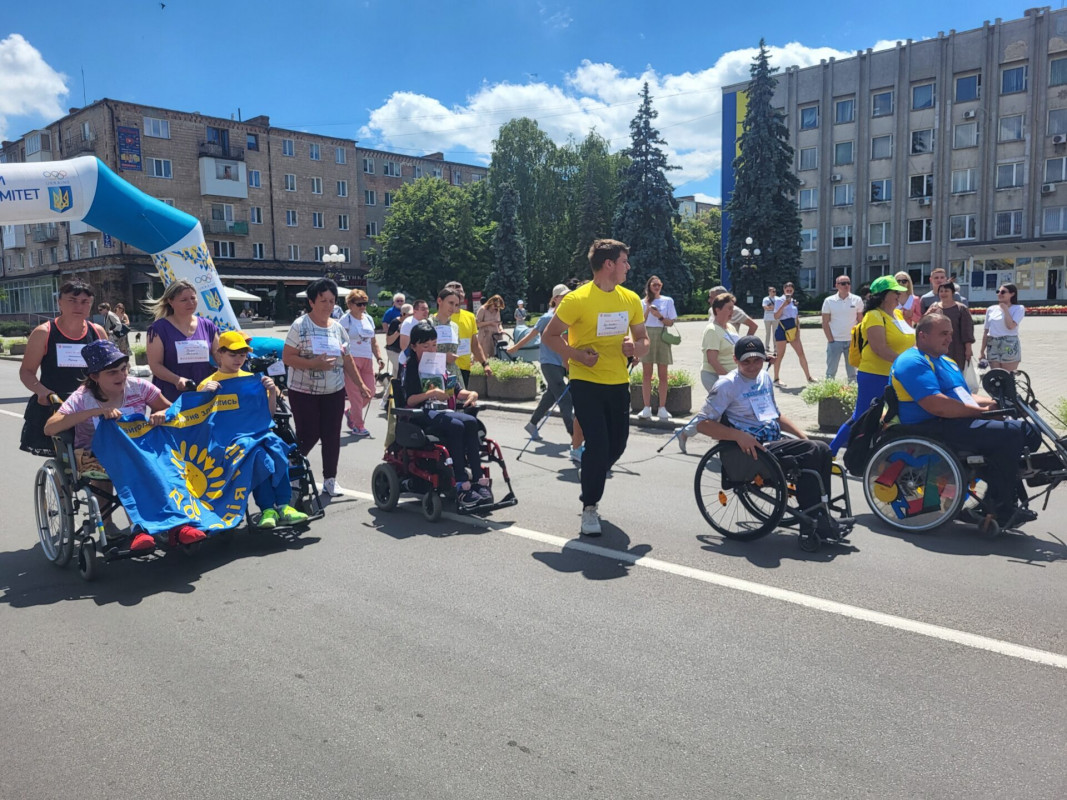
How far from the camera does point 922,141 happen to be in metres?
53.3

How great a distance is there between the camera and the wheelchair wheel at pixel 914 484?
5.65 m

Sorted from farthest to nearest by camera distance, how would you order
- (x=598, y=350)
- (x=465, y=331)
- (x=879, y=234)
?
1. (x=879, y=234)
2. (x=465, y=331)
3. (x=598, y=350)

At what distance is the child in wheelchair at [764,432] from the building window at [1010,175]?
5447cm

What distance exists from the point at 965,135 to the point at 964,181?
286 cm

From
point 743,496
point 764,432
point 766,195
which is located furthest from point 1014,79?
point 743,496

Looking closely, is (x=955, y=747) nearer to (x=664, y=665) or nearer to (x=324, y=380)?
(x=664, y=665)

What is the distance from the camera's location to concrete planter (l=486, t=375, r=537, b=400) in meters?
14.2

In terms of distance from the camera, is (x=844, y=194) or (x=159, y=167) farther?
(x=159, y=167)

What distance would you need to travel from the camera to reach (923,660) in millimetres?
3779

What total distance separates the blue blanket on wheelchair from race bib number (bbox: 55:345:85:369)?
113 centimetres

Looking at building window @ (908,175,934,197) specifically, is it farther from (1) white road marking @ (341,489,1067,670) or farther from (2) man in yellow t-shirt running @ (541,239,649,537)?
(1) white road marking @ (341,489,1067,670)

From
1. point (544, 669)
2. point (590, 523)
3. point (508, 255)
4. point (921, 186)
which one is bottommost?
point (544, 669)

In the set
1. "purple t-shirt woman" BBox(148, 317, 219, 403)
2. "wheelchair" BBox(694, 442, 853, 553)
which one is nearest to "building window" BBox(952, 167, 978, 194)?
"wheelchair" BBox(694, 442, 853, 553)

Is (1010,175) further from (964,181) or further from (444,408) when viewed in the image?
(444,408)
